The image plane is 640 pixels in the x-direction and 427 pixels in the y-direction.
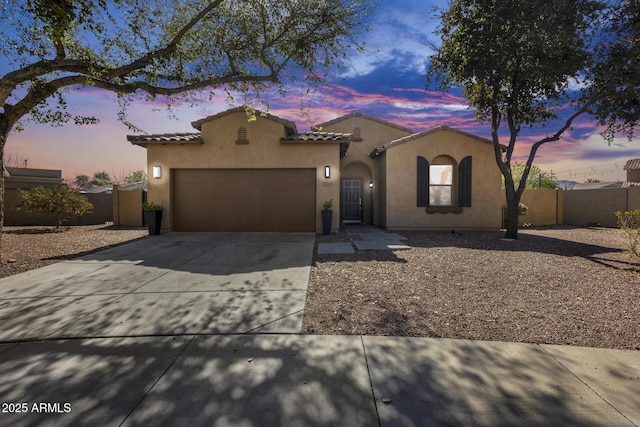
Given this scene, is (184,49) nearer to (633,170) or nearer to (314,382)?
(314,382)

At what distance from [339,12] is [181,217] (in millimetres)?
8351

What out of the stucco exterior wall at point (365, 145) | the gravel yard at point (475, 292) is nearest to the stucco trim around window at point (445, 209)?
the stucco exterior wall at point (365, 145)

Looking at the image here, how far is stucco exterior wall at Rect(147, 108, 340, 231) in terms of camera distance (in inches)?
401

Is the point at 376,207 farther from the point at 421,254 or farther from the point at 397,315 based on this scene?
the point at 397,315

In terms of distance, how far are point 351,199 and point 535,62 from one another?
27.9 feet

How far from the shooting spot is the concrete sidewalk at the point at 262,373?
1916 mm

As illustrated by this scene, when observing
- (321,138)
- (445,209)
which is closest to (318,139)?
(321,138)

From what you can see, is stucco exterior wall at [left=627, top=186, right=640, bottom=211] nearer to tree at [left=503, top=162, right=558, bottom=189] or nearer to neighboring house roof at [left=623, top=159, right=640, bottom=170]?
neighboring house roof at [left=623, top=159, right=640, bottom=170]

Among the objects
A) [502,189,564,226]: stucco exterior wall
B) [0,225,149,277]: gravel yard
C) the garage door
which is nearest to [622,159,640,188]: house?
[502,189,564,226]: stucco exterior wall

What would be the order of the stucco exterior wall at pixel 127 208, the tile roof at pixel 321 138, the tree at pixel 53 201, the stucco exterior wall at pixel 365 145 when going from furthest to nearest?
the stucco exterior wall at pixel 365 145, the stucco exterior wall at pixel 127 208, the tree at pixel 53 201, the tile roof at pixel 321 138

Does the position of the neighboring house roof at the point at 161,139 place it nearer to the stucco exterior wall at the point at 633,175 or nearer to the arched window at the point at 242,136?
the arched window at the point at 242,136

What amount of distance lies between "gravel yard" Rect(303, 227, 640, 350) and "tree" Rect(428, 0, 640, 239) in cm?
419

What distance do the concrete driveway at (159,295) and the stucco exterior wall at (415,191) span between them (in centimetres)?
581

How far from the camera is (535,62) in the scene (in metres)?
8.36
